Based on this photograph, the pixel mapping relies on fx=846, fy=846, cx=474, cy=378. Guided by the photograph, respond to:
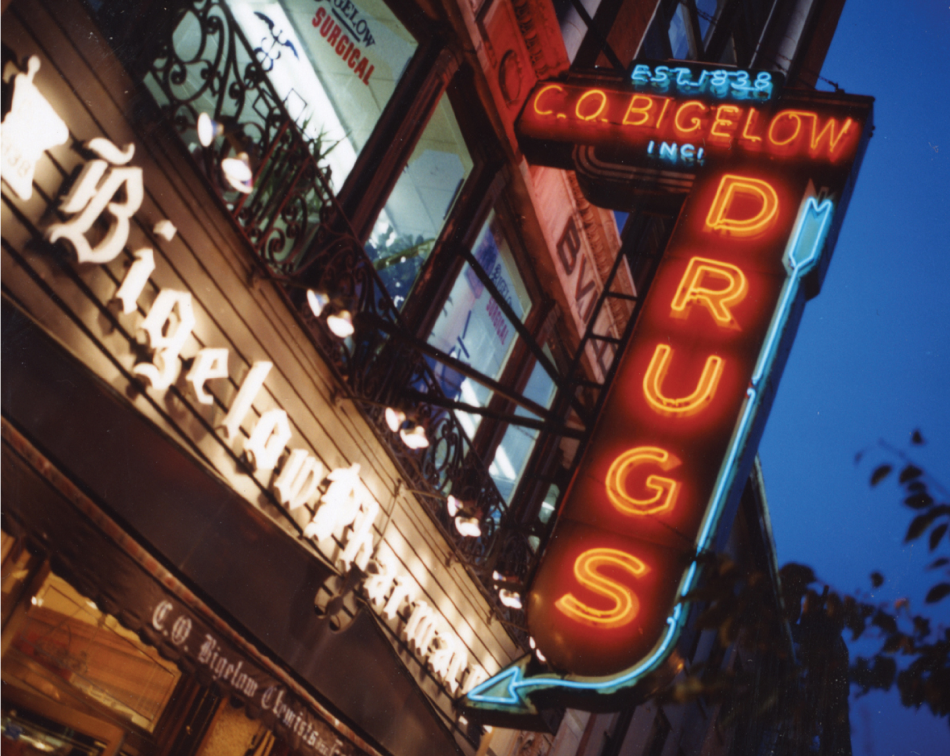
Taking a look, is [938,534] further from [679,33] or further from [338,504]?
[679,33]

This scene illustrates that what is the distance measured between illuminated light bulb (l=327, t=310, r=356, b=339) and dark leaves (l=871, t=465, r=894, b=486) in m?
4.53

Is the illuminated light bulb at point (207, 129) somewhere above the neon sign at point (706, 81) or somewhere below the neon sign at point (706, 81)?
below

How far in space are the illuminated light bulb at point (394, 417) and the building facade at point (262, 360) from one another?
46mm

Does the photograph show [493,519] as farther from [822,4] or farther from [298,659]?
[822,4]

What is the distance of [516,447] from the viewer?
13.7 m

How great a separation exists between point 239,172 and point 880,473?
4.90 metres

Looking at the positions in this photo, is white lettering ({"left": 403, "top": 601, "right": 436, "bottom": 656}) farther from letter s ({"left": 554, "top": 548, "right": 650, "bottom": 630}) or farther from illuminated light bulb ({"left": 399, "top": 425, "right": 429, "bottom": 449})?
letter s ({"left": 554, "top": 548, "right": 650, "bottom": 630})

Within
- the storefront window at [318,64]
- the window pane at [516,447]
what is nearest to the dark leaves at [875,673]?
the storefront window at [318,64]

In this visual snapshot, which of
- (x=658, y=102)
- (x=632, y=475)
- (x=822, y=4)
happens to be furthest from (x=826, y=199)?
(x=822, y=4)

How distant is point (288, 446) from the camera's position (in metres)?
7.65

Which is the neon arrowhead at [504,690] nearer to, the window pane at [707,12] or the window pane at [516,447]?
the window pane at [516,447]

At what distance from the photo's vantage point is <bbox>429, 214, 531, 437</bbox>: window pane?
11031 millimetres

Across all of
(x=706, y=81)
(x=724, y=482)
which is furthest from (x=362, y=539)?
(x=706, y=81)

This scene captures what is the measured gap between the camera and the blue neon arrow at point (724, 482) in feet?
22.7
